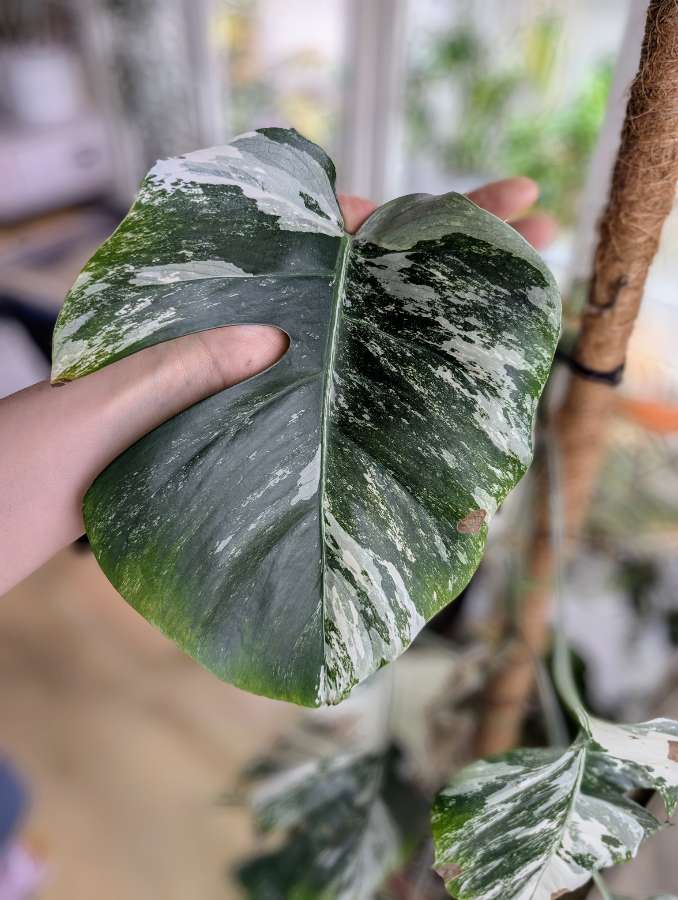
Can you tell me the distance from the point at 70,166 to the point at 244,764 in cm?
206

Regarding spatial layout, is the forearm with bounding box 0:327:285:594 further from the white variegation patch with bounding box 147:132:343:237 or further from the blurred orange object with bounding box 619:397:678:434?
the blurred orange object with bounding box 619:397:678:434

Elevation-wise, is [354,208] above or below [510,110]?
above

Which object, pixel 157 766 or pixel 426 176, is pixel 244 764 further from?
pixel 426 176

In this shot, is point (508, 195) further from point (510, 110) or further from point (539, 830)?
point (510, 110)

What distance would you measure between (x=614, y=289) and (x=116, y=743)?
1.55 meters

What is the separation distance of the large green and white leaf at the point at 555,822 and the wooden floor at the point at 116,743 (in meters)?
1.15

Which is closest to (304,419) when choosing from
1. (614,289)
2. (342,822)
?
(614,289)

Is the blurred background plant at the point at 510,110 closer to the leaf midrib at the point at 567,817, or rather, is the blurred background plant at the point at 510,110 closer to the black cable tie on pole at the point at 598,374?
the black cable tie on pole at the point at 598,374

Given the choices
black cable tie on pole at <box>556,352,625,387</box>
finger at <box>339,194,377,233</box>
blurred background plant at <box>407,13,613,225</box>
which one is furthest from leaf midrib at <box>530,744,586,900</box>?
blurred background plant at <box>407,13,613,225</box>

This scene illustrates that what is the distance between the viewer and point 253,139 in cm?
43

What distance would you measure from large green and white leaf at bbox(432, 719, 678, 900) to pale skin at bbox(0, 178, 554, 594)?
1.07ft

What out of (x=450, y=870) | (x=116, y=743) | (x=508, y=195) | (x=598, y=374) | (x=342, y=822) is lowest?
(x=116, y=743)

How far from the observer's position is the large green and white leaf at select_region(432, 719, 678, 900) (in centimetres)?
45

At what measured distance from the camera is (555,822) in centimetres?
46
